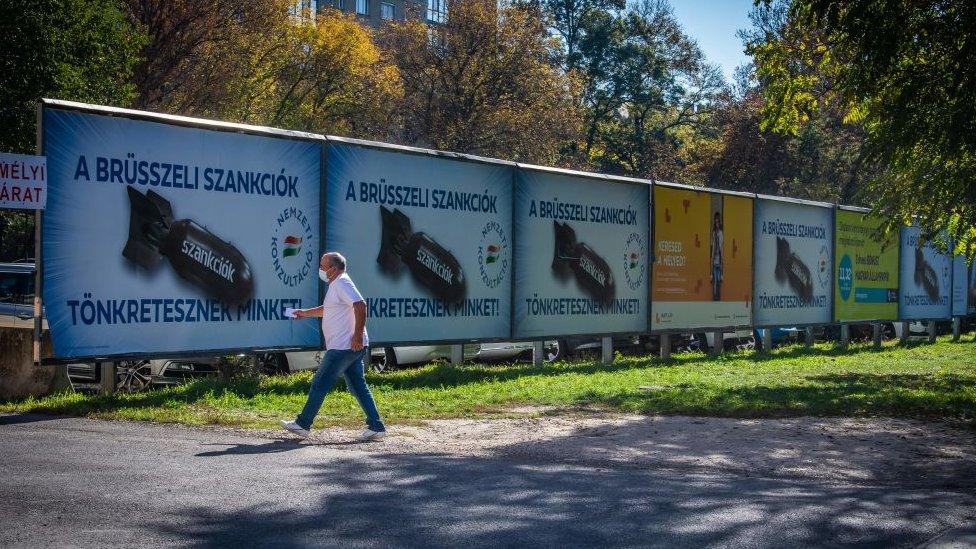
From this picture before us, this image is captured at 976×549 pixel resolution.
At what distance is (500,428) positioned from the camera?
11.6m

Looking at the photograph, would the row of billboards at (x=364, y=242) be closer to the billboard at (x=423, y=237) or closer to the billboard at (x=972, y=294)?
the billboard at (x=423, y=237)

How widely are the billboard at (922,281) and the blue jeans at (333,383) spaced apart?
22.0 m

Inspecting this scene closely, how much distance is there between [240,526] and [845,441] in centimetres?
647

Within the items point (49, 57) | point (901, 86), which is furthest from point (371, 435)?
point (49, 57)

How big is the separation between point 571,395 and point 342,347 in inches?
190

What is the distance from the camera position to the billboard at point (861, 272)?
26969 millimetres

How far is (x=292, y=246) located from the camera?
14422mm

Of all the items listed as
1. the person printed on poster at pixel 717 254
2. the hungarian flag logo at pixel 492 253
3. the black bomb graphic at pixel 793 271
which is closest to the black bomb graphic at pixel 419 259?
the hungarian flag logo at pixel 492 253

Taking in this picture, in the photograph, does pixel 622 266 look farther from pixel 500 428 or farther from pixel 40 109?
pixel 40 109

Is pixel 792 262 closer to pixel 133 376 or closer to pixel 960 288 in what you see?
pixel 960 288

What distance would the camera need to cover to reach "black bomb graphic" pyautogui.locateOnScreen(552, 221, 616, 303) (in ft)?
61.6

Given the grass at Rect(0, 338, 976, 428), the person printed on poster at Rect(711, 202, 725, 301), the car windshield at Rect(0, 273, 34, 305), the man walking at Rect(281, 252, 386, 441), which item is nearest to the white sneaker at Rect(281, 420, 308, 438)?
the man walking at Rect(281, 252, 386, 441)

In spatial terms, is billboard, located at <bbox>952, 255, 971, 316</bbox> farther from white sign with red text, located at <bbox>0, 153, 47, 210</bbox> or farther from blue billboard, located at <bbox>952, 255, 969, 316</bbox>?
white sign with red text, located at <bbox>0, 153, 47, 210</bbox>

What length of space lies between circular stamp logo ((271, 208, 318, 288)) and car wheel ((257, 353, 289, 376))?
6.34ft
